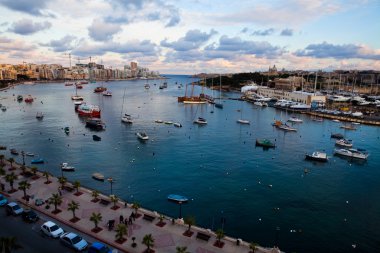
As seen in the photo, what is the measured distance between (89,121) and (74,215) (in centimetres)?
7208

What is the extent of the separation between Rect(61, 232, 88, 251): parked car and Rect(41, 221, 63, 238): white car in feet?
3.96

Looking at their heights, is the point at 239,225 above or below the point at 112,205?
below

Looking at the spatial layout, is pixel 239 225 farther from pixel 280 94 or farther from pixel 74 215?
pixel 280 94

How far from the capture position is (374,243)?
3694 cm

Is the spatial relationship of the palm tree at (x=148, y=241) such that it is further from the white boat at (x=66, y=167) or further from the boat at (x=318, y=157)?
the boat at (x=318, y=157)

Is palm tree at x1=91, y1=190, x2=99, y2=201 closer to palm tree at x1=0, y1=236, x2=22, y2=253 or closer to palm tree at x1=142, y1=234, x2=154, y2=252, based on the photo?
palm tree at x1=0, y1=236, x2=22, y2=253

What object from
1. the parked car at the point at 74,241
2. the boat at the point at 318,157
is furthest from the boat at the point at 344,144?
the parked car at the point at 74,241

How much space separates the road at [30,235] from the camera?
2909cm

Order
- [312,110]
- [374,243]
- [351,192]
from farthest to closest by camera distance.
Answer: [312,110] < [351,192] < [374,243]

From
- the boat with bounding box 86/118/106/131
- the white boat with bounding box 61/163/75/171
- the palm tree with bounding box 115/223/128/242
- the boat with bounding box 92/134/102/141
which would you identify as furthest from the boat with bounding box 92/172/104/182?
the boat with bounding box 86/118/106/131

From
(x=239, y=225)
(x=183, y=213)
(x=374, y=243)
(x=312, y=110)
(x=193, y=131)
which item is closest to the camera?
(x=374, y=243)

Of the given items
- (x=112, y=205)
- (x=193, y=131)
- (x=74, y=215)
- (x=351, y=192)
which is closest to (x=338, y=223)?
(x=351, y=192)

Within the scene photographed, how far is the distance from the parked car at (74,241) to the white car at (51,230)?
121 cm

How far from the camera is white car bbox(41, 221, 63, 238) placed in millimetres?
30844
